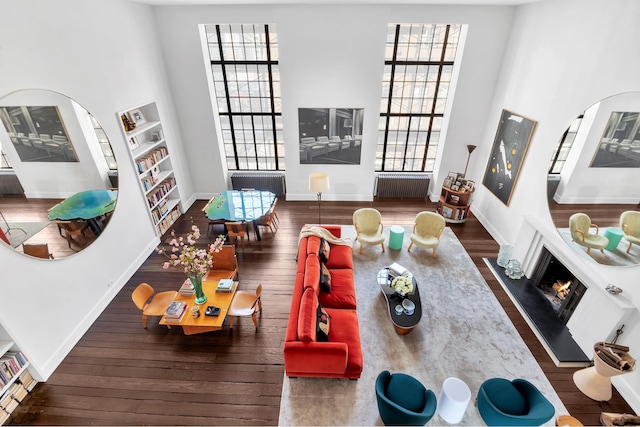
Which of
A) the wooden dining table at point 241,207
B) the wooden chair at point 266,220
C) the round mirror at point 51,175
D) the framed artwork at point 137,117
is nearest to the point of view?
the round mirror at point 51,175

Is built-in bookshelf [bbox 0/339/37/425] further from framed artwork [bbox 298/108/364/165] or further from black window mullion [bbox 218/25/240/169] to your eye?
framed artwork [bbox 298/108/364/165]

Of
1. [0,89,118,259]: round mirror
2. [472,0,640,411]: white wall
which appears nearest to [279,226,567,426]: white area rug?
[472,0,640,411]: white wall

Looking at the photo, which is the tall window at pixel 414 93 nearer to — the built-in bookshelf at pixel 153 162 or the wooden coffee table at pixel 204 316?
the built-in bookshelf at pixel 153 162

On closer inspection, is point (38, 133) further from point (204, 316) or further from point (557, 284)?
point (557, 284)

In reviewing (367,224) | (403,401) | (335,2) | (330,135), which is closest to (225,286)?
(403,401)

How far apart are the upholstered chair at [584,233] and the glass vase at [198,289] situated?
5.60m

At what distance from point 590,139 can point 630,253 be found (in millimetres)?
1623

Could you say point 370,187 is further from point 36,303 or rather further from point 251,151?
point 36,303

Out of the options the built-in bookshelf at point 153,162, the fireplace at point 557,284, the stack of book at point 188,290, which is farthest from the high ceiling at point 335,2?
the stack of book at point 188,290

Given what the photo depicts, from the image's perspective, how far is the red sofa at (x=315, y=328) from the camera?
12.1 ft

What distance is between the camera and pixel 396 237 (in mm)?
6305

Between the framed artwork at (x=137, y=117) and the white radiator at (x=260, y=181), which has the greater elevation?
the framed artwork at (x=137, y=117)

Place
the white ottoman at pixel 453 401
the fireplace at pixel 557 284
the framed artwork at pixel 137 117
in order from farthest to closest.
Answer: the framed artwork at pixel 137 117
the fireplace at pixel 557 284
the white ottoman at pixel 453 401

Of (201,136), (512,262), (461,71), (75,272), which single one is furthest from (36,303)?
(461,71)
